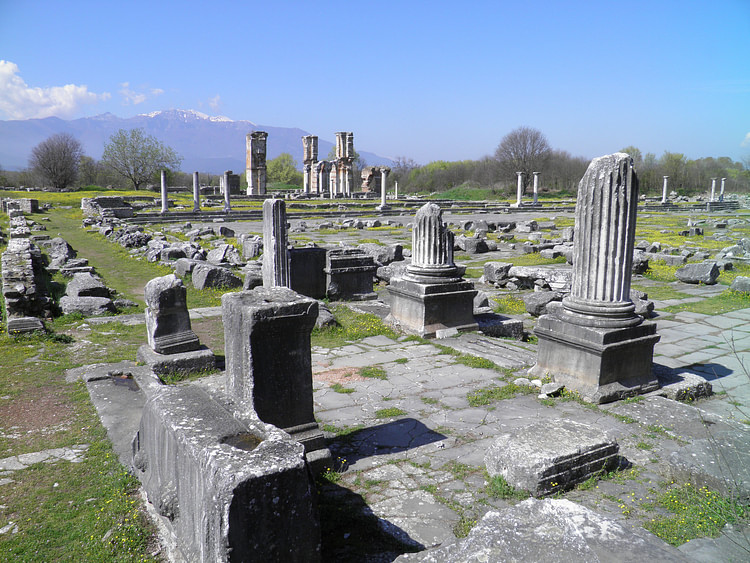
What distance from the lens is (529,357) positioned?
21.9ft

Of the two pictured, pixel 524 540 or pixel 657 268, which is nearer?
pixel 524 540

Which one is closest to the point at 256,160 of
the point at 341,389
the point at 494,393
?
the point at 341,389

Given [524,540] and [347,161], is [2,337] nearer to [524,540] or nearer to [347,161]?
[524,540]

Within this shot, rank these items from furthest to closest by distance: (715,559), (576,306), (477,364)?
(477,364), (576,306), (715,559)

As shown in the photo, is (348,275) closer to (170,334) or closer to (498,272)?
(498,272)

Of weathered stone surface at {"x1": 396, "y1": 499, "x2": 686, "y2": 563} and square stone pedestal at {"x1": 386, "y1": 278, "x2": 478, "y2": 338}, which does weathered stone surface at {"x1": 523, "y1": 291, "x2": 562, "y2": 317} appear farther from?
weathered stone surface at {"x1": 396, "y1": 499, "x2": 686, "y2": 563}

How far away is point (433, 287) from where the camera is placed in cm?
758

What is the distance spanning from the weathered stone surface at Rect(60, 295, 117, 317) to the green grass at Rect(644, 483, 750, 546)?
29.3 feet

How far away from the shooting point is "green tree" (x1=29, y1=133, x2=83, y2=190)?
172 feet

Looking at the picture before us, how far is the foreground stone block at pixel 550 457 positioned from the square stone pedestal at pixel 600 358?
4.31 ft

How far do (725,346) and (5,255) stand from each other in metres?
13.9

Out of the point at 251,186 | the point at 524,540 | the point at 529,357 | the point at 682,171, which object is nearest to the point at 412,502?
the point at 524,540

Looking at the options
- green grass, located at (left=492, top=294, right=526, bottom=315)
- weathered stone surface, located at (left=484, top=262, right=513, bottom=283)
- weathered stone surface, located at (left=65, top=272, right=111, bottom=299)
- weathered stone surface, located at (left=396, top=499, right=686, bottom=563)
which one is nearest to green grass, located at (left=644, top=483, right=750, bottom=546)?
weathered stone surface, located at (left=396, top=499, right=686, bottom=563)

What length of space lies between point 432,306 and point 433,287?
28cm
